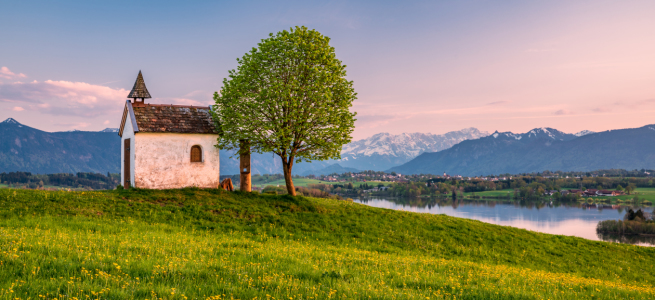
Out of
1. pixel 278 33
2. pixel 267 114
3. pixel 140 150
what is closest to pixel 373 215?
pixel 267 114

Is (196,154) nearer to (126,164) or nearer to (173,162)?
(173,162)

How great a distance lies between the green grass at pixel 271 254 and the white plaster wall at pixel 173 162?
1.99m

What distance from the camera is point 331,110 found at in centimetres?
3344

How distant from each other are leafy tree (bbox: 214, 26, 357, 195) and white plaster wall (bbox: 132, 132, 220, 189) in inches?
122

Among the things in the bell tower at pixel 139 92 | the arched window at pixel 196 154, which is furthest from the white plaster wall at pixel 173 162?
the bell tower at pixel 139 92

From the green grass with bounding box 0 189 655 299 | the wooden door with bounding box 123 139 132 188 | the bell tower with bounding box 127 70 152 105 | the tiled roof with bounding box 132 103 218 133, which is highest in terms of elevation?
the bell tower with bounding box 127 70 152 105

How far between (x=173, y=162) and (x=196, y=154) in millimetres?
2175

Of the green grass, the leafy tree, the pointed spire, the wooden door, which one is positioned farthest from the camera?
the pointed spire

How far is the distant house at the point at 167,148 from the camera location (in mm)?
33594

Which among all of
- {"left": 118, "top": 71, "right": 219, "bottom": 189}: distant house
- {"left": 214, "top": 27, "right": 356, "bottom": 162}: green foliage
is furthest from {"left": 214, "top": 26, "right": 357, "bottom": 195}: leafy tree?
{"left": 118, "top": 71, "right": 219, "bottom": 189}: distant house

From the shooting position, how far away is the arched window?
35375mm

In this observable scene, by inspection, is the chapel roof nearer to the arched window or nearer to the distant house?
the distant house

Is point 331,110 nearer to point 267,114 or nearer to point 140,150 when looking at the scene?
point 267,114

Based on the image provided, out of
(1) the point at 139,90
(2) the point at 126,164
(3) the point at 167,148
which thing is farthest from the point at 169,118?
(2) the point at 126,164
